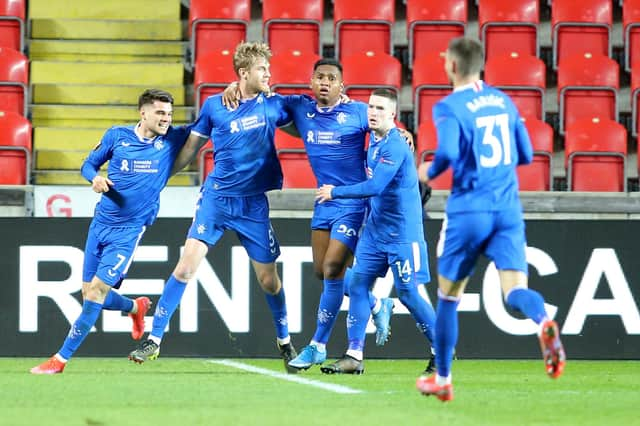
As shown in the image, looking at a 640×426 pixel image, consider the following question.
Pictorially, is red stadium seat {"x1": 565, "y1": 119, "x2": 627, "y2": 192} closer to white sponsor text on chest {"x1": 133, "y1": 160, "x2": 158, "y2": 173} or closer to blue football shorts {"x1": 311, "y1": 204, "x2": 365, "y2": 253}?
blue football shorts {"x1": 311, "y1": 204, "x2": 365, "y2": 253}

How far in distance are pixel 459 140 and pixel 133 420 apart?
2.11 meters

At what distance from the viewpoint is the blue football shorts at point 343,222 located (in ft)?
29.3

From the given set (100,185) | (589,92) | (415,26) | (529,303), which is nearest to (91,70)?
(415,26)

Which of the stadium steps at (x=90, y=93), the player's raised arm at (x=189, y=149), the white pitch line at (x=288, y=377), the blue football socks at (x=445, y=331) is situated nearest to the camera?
the blue football socks at (x=445, y=331)

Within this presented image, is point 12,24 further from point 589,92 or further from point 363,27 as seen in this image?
point 589,92

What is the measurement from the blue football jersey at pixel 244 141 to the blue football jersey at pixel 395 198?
754 millimetres

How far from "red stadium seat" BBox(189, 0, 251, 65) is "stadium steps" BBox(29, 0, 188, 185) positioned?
37 cm

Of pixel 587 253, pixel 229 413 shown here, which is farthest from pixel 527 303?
pixel 587 253

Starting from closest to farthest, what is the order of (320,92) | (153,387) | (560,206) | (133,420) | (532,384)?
(133,420) < (153,387) < (532,384) < (320,92) < (560,206)

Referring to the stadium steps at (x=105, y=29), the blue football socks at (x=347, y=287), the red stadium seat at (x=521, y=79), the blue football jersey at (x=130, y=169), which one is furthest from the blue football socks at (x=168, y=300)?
the stadium steps at (x=105, y=29)

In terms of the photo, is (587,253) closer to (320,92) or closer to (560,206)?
(560,206)

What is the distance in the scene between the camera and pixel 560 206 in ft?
40.0

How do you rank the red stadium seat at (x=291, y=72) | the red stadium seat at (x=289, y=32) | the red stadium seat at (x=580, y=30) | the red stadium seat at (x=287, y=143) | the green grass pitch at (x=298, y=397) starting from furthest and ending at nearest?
the red stadium seat at (x=580, y=30) < the red stadium seat at (x=289, y=32) < the red stadium seat at (x=291, y=72) < the red stadium seat at (x=287, y=143) < the green grass pitch at (x=298, y=397)

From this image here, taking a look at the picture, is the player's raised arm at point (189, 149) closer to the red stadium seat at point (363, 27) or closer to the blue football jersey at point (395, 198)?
the blue football jersey at point (395, 198)
